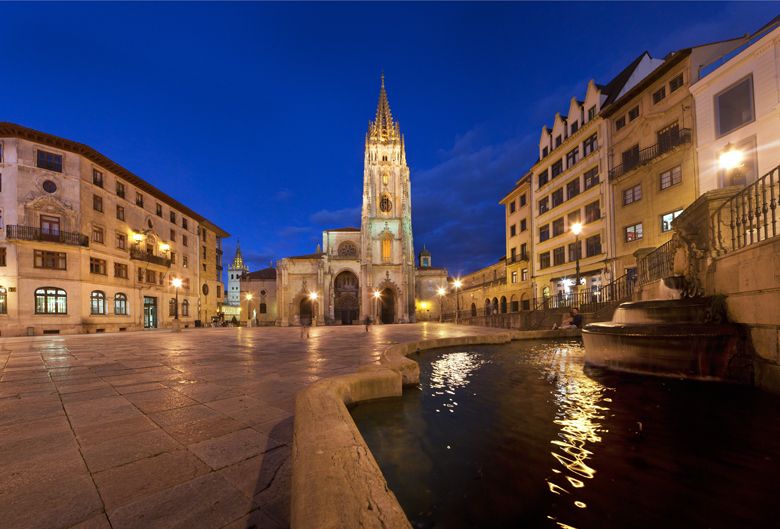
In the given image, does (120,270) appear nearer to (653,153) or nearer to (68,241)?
(68,241)

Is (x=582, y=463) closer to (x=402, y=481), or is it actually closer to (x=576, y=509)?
(x=576, y=509)

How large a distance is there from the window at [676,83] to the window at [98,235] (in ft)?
147

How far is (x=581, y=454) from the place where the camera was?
3.14m

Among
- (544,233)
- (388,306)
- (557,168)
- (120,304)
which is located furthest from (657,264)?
(388,306)

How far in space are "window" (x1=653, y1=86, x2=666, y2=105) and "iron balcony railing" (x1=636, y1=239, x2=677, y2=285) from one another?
1602cm

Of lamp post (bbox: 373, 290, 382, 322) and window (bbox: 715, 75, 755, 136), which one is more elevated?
window (bbox: 715, 75, 755, 136)

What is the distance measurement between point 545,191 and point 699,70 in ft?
48.2

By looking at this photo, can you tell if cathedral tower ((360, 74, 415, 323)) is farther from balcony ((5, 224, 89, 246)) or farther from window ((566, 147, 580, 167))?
balcony ((5, 224, 89, 246))

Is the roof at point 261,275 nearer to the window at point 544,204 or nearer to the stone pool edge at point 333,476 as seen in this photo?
the window at point 544,204

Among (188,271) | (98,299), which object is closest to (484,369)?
(98,299)

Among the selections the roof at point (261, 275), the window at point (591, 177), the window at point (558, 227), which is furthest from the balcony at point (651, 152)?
the roof at point (261, 275)

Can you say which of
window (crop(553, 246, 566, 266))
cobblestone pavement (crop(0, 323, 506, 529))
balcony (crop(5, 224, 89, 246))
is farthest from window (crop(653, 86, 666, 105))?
balcony (crop(5, 224, 89, 246))

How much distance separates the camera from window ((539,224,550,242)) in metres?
33.8

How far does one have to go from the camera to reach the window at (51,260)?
25.8 m
